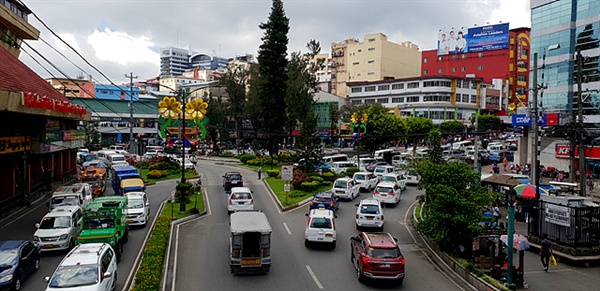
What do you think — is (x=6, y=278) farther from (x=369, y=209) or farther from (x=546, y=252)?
(x=546, y=252)

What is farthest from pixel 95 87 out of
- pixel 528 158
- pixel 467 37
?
pixel 528 158

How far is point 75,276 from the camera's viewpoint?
13.5 m

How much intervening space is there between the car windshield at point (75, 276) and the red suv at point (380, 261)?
28.2ft

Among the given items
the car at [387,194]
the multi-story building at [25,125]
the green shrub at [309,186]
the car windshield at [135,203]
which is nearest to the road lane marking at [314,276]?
the car windshield at [135,203]

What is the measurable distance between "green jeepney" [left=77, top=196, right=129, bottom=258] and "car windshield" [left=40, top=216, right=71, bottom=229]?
1.10 m

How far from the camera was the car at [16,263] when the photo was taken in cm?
1475

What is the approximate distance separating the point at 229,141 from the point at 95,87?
40.8m

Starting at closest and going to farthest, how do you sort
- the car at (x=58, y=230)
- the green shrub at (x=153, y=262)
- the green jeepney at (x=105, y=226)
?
the green shrub at (x=153, y=262)
the green jeepney at (x=105, y=226)
the car at (x=58, y=230)

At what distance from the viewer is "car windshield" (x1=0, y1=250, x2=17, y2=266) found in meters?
15.2

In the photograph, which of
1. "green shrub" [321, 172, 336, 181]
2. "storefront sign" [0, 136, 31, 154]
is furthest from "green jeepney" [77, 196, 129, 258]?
"green shrub" [321, 172, 336, 181]

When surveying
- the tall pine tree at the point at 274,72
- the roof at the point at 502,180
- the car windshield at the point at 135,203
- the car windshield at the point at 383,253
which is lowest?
the car windshield at the point at 383,253

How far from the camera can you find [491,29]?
314ft

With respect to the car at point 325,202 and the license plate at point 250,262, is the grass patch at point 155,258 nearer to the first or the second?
the license plate at point 250,262

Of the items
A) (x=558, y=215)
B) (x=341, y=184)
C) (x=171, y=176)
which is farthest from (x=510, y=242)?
(x=171, y=176)
